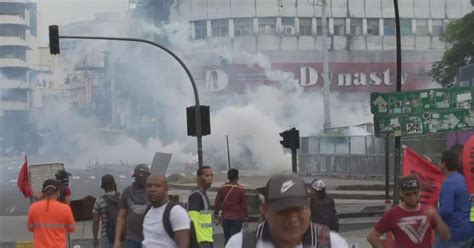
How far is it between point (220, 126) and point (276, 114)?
4256 millimetres

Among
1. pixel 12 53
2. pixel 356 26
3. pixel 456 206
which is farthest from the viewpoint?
pixel 356 26

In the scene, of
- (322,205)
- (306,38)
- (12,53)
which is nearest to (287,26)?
(306,38)

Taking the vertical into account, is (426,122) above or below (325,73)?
below

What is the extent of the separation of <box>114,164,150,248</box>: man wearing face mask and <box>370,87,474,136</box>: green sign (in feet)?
30.3

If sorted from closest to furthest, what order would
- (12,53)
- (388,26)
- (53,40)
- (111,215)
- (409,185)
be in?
(409,185), (111,215), (53,40), (12,53), (388,26)

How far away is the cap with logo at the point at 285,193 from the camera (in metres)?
3.17

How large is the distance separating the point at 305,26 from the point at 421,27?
870 cm

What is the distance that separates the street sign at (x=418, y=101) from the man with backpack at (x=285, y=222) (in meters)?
13.5

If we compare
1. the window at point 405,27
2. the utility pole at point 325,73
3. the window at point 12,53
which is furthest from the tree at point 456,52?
the window at point 12,53

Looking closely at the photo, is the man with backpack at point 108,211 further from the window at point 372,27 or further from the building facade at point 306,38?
the window at point 372,27

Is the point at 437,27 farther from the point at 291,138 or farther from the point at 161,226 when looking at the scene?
the point at 161,226

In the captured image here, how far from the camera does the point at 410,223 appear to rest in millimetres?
6523

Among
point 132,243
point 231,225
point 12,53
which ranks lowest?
point 231,225

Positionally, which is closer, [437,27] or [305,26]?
[305,26]
